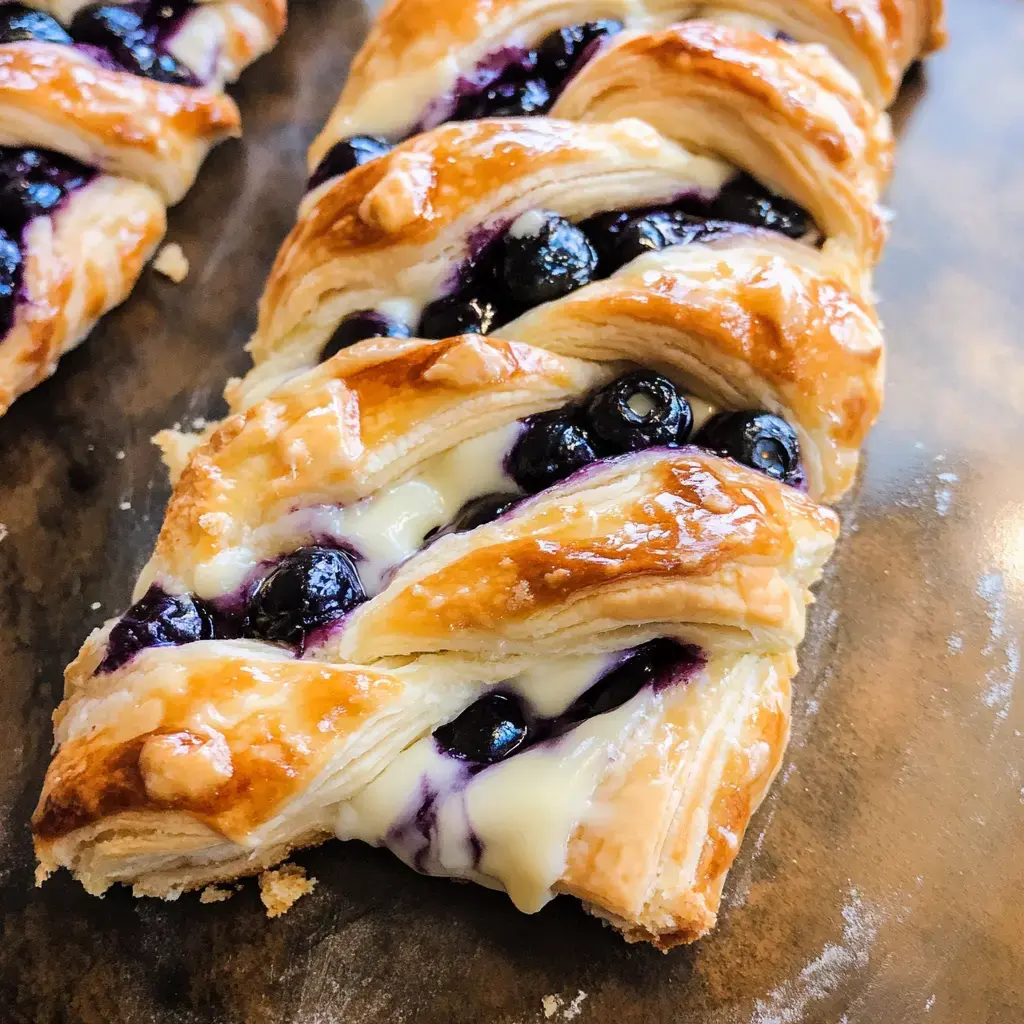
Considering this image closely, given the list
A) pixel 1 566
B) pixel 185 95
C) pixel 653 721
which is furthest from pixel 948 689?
pixel 185 95

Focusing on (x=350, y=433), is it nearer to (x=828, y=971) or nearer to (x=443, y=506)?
(x=443, y=506)

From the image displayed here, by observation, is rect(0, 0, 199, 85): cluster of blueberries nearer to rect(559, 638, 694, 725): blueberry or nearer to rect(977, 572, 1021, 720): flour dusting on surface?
rect(559, 638, 694, 725): blueberry

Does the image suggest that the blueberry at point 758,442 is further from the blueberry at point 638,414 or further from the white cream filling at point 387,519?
the white cream filling at point 387,519

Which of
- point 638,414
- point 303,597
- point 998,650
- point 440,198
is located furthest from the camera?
point 998,650

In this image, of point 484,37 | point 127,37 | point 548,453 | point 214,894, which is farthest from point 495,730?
point 127,37

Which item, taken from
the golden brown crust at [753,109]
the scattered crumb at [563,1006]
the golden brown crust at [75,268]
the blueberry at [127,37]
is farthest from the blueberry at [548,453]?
the blueberry at [127,37]

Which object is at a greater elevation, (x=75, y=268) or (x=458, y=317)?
(x=458, y=317)

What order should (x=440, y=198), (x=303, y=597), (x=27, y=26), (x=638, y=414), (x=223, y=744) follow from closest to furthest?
1. (x=223, y=744)
2. (x=303, y=597)
3. (x=638, y=414)
4. (x=440, y=198)
5. (x=27, y=26)
